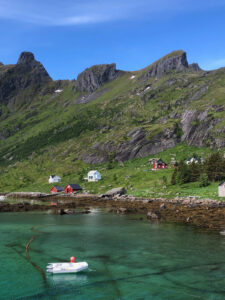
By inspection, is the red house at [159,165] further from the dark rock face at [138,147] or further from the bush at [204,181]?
the bush at [204,181]

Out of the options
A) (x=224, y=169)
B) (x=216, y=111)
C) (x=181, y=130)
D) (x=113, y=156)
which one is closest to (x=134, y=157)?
(x=113, y=156)

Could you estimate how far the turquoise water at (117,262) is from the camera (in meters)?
22.1

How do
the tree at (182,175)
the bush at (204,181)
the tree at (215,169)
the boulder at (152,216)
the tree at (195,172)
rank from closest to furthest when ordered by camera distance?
the boulder at (152,216), the bush at (204,181), the tree at (215,169), the tree at (182,175), the tree at (195,172)

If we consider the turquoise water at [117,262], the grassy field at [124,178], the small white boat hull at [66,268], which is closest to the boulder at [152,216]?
the turquoise water at [117,262]

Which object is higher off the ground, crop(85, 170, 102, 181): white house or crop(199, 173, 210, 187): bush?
crop(85, 170, 102, 181): white house

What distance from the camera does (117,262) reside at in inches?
1148

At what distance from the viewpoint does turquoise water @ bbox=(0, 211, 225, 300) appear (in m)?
22.1

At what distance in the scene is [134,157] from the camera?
178m

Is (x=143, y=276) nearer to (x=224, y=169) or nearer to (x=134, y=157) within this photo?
(x=224, y=169)

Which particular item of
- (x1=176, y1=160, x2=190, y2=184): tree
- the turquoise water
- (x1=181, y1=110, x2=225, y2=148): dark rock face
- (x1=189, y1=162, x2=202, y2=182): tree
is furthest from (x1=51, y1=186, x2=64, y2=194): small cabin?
(x1=181, y1=110, x2=225, y2=148): dark rock face

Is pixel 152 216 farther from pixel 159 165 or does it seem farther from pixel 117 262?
pixel 159 165

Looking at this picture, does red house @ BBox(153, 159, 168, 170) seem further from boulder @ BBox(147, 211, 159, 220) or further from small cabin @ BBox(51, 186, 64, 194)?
boulder @ BBox(147, 211, 159, 220)

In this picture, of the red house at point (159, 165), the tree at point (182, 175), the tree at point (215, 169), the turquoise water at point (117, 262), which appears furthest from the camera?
the red house at point (159, 165)

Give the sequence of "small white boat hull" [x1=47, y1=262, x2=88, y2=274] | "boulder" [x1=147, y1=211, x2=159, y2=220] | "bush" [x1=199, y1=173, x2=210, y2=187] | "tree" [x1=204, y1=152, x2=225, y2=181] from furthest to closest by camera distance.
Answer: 1. "tree" [x1=204, y1=152, x2=225, y2=181]
2. "bush" [x1=199, y1=173, x2=210, y2=187]
3. "boulder" [x1=147, y1=211, x2=159, y2=220]
4. "small white boat hull" [x1=47, y1=262, x2=88, y2=274]
